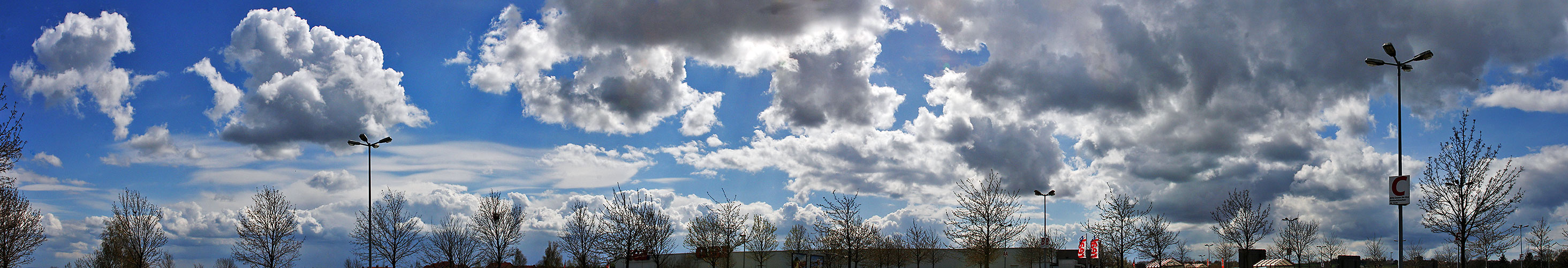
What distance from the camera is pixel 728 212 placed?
4447cm

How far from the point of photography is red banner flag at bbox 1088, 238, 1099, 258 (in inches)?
1886

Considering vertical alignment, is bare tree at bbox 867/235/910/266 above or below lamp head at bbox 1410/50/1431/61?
below

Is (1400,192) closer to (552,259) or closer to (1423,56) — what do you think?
(1423,56)

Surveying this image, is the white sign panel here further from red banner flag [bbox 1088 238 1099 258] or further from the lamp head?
red banner flag [bbox 1088 238 1099 258]

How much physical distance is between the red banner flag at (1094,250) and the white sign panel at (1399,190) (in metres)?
24.5

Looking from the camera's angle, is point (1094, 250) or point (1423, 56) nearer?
point (1423, 56)

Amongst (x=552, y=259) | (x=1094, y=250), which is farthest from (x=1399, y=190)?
(x=552, y=259)

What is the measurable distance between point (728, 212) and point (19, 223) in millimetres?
27072

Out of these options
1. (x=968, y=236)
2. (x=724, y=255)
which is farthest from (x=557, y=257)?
(x=968, y=236)

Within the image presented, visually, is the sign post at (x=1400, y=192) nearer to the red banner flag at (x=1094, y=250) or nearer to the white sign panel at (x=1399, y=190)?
the white sign panel at (x=1399, y=190)

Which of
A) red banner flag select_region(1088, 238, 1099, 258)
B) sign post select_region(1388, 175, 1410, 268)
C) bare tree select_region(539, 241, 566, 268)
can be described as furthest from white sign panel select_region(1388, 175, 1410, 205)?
bare tree select_region(539, 241, 566, 268)

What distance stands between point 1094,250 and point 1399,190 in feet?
94.6

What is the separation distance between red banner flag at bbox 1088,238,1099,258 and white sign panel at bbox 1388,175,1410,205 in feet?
80.3

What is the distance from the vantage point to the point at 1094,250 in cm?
5047
